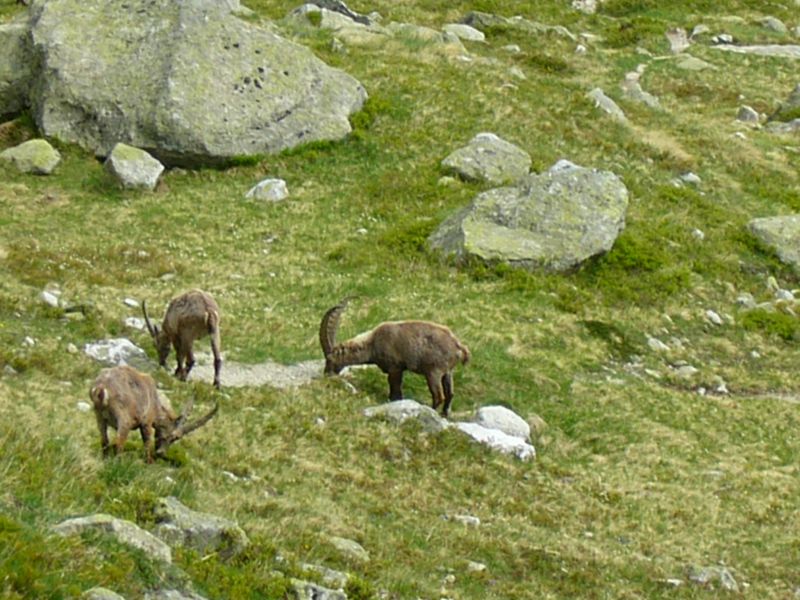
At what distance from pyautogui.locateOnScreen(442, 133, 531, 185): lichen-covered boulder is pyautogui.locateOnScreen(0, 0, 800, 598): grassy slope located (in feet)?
2.40

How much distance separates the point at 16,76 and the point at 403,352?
21952 millimetres

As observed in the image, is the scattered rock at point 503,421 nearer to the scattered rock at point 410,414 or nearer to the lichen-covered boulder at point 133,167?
the scattered rock at point 410,414

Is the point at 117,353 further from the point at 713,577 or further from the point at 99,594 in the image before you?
the point at 99,594

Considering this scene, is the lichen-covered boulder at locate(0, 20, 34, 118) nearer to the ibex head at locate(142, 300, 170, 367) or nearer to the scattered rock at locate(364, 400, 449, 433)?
the ibex head at locate(142, 300, 170, 367)

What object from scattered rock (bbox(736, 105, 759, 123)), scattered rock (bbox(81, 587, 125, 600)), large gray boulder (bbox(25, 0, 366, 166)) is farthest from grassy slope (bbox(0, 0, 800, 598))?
scattered rock (bbox(736, 105, 759, 123))

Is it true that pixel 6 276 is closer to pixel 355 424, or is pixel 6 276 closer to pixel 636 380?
pixel 355 424

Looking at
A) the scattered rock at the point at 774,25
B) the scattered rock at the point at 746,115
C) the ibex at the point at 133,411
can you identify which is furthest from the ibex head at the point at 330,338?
the scattered rock at the point at 774,25

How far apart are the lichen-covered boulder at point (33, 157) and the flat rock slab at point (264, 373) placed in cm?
1391

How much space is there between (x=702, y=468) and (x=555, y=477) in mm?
3324

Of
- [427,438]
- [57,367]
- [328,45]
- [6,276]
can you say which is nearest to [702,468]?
[427,438]

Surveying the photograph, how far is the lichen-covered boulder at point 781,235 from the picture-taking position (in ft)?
113

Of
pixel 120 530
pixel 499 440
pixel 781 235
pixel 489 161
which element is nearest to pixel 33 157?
pixel 489 161

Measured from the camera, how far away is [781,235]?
35.2 meters

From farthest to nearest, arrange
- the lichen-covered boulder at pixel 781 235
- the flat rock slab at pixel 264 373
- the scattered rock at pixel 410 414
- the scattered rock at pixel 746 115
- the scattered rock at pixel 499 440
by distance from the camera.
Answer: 1. the scattered rock at pixel 746 115
2. the lichen-covered boulder at pixel 781 235
3. the flat rock slab at pixel 264 373
4. the scattered rock at pixel 499 440
5. the scattered rock at pixel 410 414
